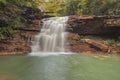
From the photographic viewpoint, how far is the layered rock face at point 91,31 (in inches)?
808

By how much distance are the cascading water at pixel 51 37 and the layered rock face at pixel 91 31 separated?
2.57ft

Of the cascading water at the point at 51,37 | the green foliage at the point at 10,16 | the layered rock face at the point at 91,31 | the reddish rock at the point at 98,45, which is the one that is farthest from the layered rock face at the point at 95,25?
the green foliage at the point at 10,16

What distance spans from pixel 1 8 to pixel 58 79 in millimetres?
12357

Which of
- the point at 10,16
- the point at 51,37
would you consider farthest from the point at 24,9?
the point at 51,37

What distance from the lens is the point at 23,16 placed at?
2214cm

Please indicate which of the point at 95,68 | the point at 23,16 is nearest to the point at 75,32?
the point at 23,16

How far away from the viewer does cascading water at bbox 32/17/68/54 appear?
20.9 meters

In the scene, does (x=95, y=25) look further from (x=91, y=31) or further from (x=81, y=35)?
(x=81, y=35)

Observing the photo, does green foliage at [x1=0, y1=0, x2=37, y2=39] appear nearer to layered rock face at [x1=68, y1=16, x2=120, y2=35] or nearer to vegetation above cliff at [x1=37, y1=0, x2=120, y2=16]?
layered rock face at [x1=68, y1=16, x2=120, y2=35]

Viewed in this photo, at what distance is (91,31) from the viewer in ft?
74.3

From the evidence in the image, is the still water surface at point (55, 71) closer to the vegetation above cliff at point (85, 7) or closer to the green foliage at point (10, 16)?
the green foliage at point (10, 16)

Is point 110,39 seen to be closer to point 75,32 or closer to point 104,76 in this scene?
point 75,32

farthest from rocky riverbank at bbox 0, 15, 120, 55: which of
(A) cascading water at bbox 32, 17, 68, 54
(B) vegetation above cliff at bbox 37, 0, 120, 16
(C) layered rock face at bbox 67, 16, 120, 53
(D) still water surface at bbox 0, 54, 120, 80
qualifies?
(D) still water surface at bbox 0, 54, 120, 80

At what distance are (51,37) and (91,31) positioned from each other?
14.0 ft
